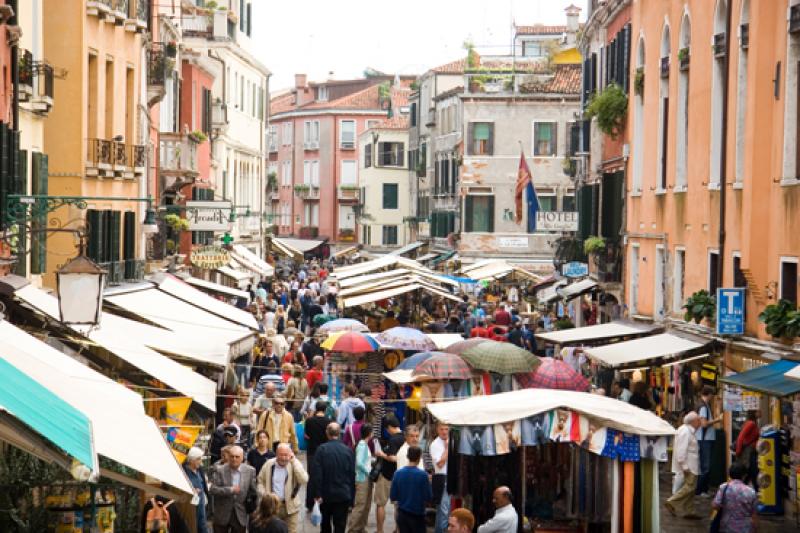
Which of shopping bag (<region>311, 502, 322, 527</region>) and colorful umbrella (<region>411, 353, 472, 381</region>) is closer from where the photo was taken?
shopping bag (<region>311, 502, 322, 527</region>)

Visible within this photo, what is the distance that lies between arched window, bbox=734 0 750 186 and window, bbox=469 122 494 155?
38185 mm

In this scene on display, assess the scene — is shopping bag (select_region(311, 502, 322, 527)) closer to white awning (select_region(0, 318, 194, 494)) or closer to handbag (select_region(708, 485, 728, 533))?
white awning (select_region(0, 318, 194, 494))

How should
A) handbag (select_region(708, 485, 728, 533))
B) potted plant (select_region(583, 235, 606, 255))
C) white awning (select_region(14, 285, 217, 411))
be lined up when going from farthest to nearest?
1. potted plant (select_region(583, 235, 606, 255))
2. white awning (select_region(14, 285, 217, 411))
3. handbag (select_region(708, 485, 728, 533))

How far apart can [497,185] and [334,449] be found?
45.3 m

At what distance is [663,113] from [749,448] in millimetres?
11224

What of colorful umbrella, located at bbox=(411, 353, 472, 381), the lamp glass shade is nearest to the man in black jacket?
the lamp glass shade

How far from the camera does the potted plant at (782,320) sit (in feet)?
67.8

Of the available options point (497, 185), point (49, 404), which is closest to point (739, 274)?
point (49, 404)

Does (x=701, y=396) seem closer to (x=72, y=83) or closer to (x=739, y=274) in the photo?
(x=739, y=274)

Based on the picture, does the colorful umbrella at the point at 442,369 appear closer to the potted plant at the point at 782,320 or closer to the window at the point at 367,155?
the potted plant at the point at 782,320

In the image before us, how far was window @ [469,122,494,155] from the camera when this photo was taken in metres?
63.0

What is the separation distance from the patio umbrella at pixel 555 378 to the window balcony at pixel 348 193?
8244 centimetres

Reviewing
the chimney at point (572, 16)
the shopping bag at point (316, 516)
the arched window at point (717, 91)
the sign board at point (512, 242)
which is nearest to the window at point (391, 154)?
the chimney at point (572, 16)

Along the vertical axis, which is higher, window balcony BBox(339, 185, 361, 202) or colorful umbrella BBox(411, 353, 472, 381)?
window balcony BBox(339, 185, 361, 202)
